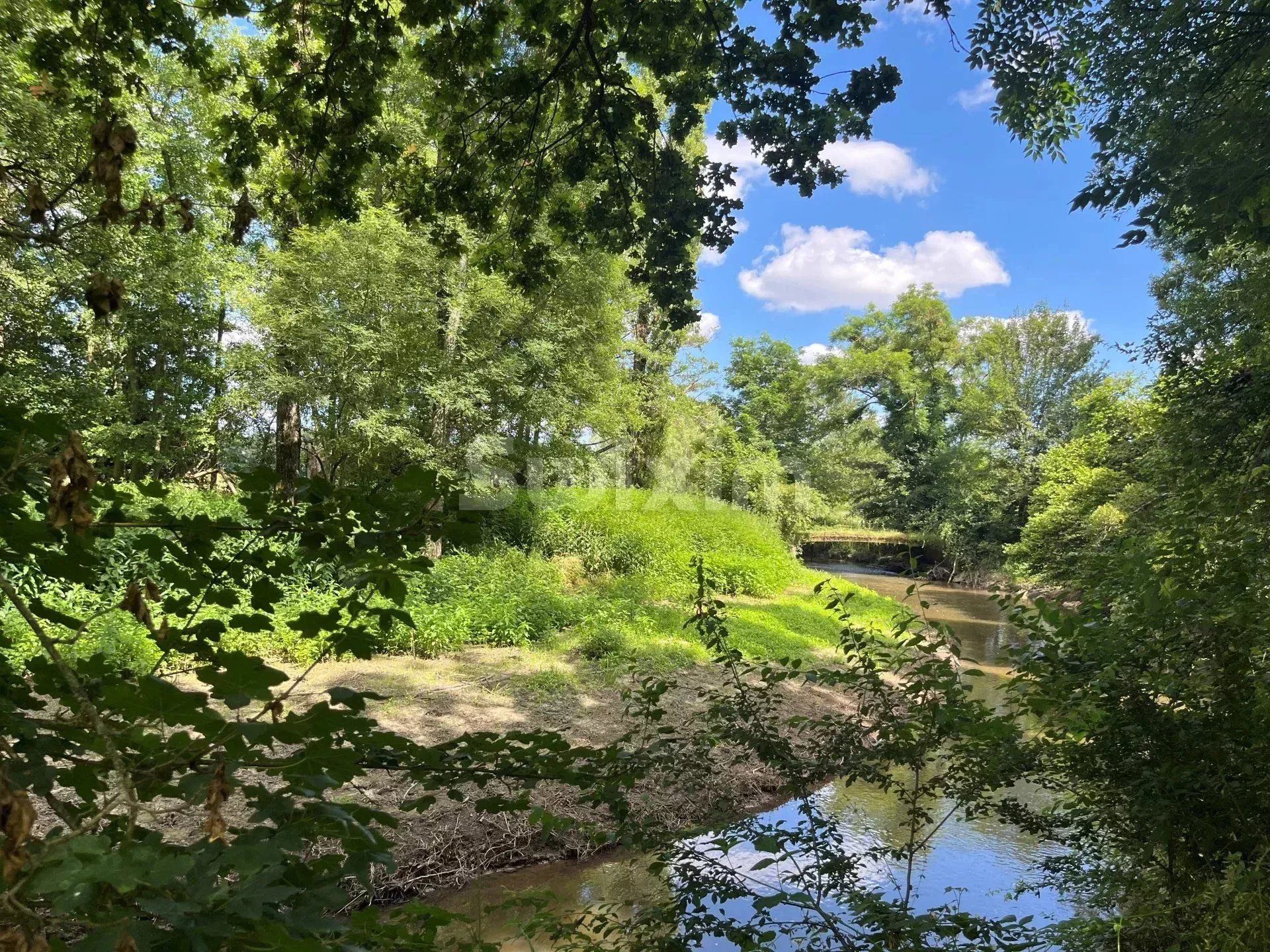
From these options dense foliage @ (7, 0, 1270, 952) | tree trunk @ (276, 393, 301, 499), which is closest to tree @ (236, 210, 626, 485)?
tree trunk @ (276, 393, 301, 499)

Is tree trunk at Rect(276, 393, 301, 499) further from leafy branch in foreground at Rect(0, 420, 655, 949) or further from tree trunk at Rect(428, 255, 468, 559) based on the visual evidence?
leafy branch in foreground at Rect(0, 420, 655, 949)

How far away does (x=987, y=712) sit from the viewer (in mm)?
2562

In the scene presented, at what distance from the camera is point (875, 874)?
4.50 meters

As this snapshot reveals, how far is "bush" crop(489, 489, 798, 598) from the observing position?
13148mm

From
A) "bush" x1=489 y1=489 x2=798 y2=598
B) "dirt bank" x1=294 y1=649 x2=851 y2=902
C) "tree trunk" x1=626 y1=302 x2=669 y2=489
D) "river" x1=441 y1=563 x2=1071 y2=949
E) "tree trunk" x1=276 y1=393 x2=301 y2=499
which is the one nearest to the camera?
"river" x1=441 y1=563 x2=1071 y2=949

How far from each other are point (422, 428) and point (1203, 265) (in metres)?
10.8

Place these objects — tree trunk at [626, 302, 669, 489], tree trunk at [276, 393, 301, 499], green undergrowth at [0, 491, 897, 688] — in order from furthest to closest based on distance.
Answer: tree trunk at [626, 302, 669, 489] < tree trunk at [276, 393, 301, 499] < green undergrowth at [0, 491, 897, 688]

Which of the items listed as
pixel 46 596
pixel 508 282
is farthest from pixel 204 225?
pixel 508 282

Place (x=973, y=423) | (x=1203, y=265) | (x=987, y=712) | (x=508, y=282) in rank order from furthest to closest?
(x=973, y=423) → (x=1203, y=265) → (x=508, y=282) → (x=987, y=712)

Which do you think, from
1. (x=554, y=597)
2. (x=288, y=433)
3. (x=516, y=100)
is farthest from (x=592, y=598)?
(x=516, y=100)

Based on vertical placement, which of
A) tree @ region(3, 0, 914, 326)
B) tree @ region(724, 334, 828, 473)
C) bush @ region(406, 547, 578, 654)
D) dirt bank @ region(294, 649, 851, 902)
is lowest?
dirt bank @ region(294, 649, 851, 902)

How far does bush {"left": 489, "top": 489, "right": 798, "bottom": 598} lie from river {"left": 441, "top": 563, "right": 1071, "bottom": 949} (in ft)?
21.4

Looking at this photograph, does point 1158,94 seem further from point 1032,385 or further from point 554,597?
point 1032,385

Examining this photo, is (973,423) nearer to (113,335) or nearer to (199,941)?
(113,335)
